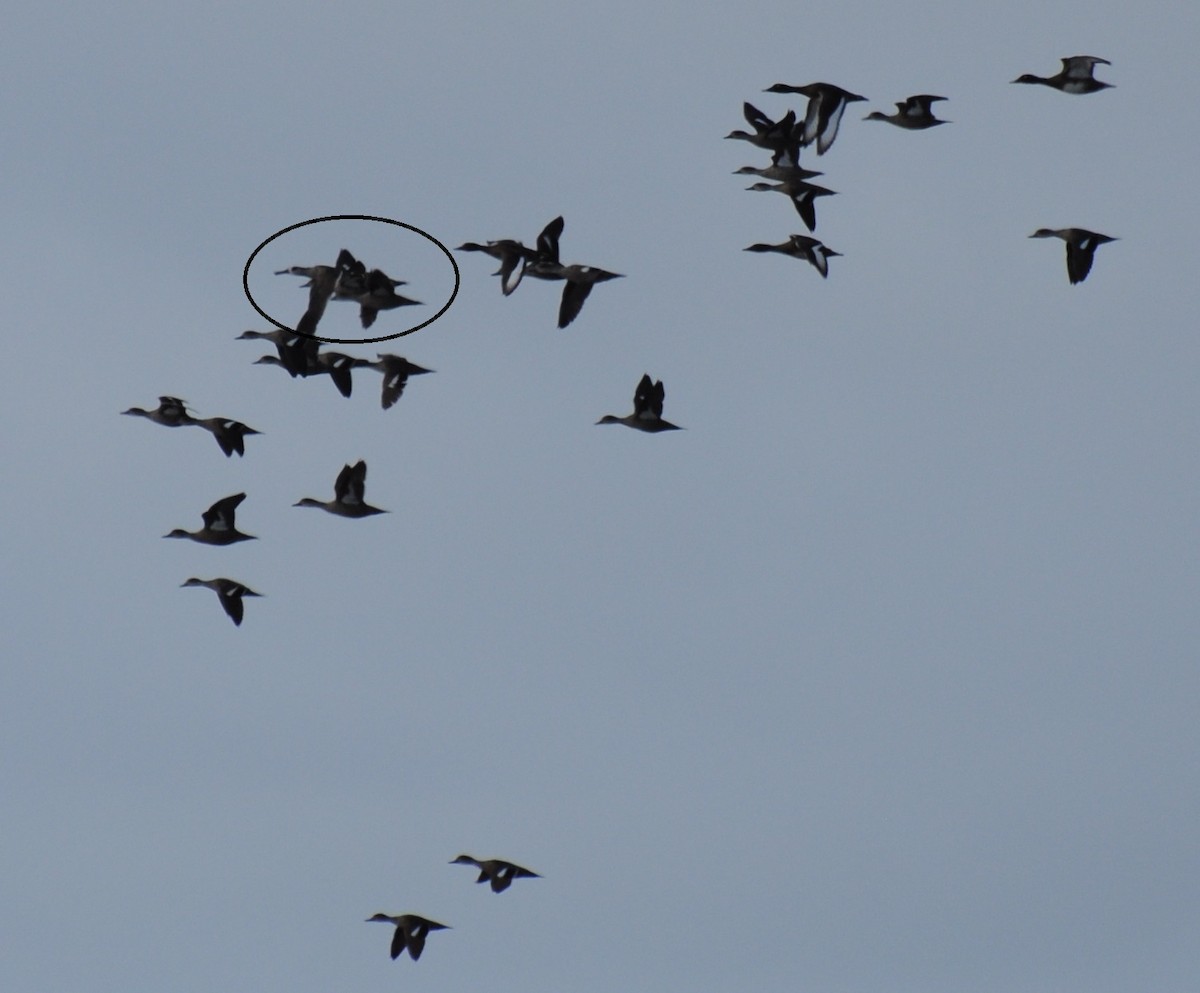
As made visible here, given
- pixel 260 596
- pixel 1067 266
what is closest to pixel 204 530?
pixel 260 596

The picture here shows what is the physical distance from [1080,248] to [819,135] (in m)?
5.20

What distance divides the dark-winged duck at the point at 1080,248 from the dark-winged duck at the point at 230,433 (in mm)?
15613

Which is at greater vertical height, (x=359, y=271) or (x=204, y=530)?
(x=359, y=271)

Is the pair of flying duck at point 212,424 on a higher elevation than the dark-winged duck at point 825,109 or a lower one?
lower

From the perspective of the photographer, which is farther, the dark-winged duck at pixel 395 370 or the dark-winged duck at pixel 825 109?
the dark-winged duck at pixel 395 370

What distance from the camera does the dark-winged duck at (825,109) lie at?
3675 cm

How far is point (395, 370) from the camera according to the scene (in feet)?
132

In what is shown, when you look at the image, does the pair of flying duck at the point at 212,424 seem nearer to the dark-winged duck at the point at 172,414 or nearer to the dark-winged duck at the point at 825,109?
the dark-winged duck at the point at 172,414

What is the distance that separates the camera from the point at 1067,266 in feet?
A: 120

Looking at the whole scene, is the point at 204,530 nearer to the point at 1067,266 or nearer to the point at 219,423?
the point at 219,423

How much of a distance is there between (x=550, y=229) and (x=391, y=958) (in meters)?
13.9

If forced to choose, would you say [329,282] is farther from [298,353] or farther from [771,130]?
[771,130]

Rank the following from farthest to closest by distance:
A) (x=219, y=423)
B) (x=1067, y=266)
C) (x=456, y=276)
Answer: (x=219, y=423) < (x=1067, y=266) < (x=456, y=276)

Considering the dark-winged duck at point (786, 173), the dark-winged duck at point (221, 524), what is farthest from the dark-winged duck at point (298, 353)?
the dark-winged duck at point (786, 173)
